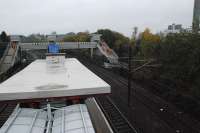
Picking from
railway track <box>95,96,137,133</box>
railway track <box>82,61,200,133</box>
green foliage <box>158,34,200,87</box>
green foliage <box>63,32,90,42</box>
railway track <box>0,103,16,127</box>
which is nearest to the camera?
railway track <box>95,96,137,133</box>

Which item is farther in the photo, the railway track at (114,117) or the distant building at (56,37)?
the distant building at (56,37)

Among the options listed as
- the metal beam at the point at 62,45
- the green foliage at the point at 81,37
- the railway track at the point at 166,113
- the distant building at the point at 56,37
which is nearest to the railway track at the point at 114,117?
the railway track at the point at 166,113

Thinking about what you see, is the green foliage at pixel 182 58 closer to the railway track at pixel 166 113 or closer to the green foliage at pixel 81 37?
the railway track at pixel 166 113

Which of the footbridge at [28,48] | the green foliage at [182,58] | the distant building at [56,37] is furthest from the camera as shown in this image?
the footbridge at [28,48]

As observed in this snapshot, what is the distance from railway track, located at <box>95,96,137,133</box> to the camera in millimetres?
14702

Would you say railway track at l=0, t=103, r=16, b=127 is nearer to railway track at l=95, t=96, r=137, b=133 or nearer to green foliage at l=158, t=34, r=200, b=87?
railway track at l=95, t=96, r=137, b=133

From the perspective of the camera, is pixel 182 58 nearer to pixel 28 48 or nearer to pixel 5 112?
pixel 5 112

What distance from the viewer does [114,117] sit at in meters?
17.0

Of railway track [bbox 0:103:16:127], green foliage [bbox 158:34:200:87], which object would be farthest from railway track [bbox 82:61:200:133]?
railway track [bbox 0:103:16:127]

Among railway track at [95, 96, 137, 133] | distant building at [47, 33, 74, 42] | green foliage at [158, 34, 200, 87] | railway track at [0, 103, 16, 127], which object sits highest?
distant building at [47, 33, 74, 42]

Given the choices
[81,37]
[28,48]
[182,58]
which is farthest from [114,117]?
[81,37]

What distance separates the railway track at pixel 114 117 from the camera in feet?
48.2

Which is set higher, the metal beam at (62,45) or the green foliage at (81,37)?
the green foliage at (81,37)

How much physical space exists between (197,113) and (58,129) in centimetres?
1271
